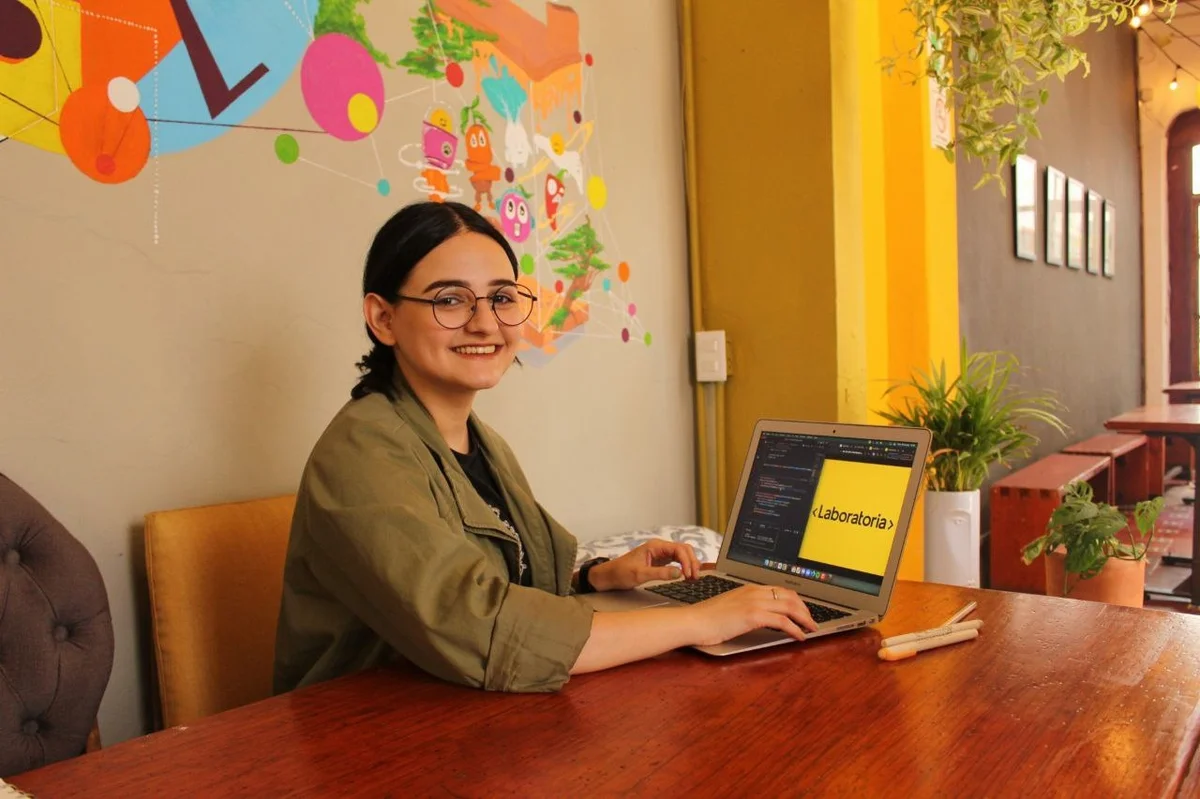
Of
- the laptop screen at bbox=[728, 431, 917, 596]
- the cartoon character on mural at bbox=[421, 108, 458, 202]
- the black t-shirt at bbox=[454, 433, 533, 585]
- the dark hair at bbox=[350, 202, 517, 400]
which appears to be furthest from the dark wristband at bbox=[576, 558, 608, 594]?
the cartoon character on mural at bbox=[421, 108, 458, 202]

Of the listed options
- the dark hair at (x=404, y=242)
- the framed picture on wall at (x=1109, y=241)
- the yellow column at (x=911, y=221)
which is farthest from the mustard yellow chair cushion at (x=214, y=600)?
the framed picture on wall at (x=1109, y=241)

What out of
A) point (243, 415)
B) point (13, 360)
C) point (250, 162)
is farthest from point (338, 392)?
point (13, 360)

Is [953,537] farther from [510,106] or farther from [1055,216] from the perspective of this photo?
[1055,216]

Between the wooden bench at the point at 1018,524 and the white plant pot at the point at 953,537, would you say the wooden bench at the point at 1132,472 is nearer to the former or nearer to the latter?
the wooden bench at the point at 1018,524

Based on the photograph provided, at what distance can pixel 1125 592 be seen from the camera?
2459mm

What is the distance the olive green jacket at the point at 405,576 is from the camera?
108cm

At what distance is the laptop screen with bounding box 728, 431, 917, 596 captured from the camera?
134 cm

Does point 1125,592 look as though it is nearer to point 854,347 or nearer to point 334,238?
point 854,347

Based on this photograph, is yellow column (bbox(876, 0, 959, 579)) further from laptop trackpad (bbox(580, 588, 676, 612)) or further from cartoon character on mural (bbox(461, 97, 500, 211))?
laptop trackpad (bbox(580, 588, 676, 612))

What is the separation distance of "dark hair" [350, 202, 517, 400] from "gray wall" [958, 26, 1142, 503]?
11.4 ft

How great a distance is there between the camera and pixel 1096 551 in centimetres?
238

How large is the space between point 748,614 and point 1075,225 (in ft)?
21.2

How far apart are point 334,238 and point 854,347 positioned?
1537 millimetres

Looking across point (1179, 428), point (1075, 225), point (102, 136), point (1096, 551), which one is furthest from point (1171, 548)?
point (102, 136)
